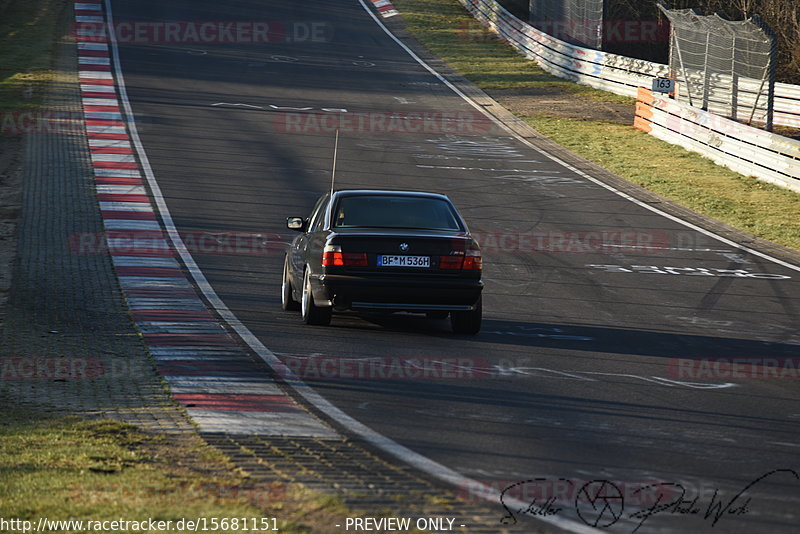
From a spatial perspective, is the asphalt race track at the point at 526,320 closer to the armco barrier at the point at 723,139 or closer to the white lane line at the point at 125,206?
the white lane line at the point at 125,206

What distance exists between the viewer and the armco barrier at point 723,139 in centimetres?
2462

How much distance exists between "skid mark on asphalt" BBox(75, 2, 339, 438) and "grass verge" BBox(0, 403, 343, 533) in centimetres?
80

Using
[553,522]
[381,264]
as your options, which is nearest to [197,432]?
[553,522]

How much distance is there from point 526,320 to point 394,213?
230 centimetres

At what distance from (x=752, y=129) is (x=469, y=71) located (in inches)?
742

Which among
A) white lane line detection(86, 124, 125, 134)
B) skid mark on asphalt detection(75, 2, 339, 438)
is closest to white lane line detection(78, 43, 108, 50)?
white lane line detection(86, 124, 125, 134)

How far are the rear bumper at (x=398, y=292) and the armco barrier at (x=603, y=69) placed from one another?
19.6m

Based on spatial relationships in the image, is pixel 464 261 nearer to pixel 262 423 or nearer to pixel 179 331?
pixel 179 331

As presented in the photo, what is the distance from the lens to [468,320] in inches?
474

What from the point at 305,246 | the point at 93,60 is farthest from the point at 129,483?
the point at 93,60

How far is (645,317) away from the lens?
45.3 ft

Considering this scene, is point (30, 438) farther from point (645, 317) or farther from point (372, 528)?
point (645, 317)

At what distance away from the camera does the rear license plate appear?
11555 mm

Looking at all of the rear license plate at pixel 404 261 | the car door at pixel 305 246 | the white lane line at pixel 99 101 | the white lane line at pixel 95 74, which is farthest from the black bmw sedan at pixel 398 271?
the white lane line at pixel 95 74
